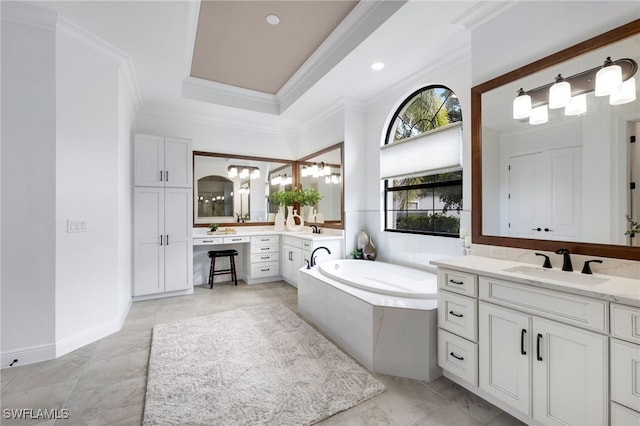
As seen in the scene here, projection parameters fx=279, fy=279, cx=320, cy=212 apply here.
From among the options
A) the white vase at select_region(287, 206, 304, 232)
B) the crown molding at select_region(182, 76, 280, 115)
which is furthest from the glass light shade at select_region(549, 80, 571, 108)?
the white vase at select_region(287, 206, 304, 232)

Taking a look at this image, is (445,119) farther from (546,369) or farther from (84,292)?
(84,292)

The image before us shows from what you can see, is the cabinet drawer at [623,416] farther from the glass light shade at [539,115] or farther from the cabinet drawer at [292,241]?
the cabinet drawer at [292,241]

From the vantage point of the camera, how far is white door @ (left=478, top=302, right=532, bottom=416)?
157cm

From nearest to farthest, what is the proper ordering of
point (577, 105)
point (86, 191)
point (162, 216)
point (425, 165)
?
point (577, 105) → point (86, 191) → point (425, 165) → point (162, 216)

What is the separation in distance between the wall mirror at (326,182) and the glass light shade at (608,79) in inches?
114

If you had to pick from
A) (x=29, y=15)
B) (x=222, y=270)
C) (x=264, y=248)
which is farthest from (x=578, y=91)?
(x=222, y=270)

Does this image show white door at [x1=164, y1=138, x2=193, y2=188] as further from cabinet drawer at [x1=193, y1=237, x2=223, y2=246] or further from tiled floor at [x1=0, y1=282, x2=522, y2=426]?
tiled floor at [x1=0, y1=282, x2=522, y2=426]

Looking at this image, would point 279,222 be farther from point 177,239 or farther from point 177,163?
point 177,163

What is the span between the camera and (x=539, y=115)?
1.99 m

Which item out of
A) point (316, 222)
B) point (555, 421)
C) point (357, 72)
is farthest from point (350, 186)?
point (555, 421)

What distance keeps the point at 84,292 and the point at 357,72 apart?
3.67m

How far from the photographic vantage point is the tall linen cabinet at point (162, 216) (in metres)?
3.92

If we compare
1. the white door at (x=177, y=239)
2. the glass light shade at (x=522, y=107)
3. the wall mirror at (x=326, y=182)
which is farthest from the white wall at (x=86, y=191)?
the glass light shade at (x=522, y=107)

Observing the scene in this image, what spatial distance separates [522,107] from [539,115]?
14 cm
